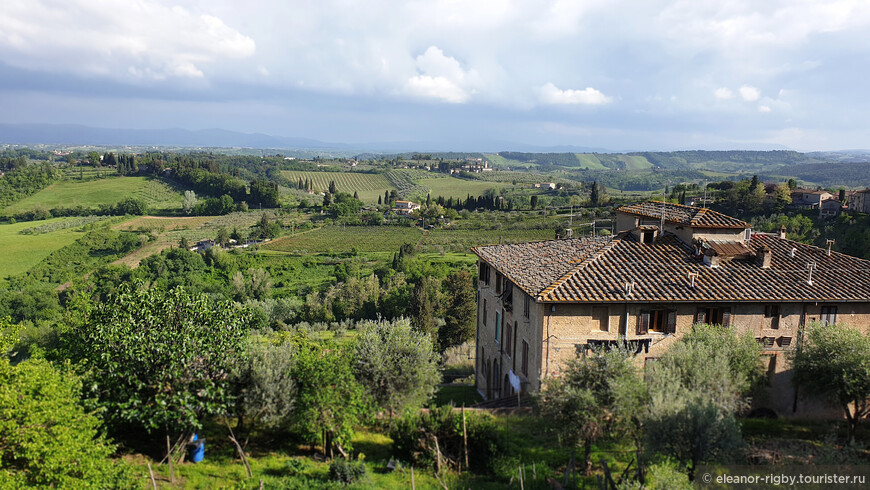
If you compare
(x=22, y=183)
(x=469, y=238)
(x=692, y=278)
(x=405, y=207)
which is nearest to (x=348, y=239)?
(x=469, y=238)

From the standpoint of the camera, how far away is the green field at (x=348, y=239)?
10106 cm

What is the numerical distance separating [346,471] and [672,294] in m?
12.0

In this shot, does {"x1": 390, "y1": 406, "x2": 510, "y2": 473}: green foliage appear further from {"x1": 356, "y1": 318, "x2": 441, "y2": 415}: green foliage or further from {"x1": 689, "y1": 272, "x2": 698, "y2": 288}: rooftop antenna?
{"x1": 689, "y1": 272, "x2": 698, "y2": 288}: rooftop antenna

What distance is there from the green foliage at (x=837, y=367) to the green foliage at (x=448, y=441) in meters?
8.96

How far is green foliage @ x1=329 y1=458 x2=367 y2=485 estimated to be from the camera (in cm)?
1456

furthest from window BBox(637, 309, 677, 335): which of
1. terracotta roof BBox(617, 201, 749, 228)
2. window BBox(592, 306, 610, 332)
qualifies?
terracotta roof BBox(617, 201, 749, 228)

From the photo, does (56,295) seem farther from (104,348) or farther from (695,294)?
(695,294)

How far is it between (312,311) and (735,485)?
5766 cm

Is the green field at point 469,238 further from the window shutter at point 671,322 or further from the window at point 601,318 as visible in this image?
the window at point 601,318

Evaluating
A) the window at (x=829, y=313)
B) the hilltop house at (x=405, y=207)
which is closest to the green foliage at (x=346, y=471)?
the window at (x=829, y=313)

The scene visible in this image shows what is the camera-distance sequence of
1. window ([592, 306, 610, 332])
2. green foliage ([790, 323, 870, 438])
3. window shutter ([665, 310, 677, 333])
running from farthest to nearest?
window shutter ([665, 310, 677, 333]) → window ([592, 306, 610, 332]) → green foliage ([790, 323, 870, 438])

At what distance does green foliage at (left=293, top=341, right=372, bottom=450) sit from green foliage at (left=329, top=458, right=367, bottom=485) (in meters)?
0.61

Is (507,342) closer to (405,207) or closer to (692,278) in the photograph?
(692,278)

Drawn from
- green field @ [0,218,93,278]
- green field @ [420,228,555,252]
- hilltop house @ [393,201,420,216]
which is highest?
hilltop house @ [393,201,420,216]
